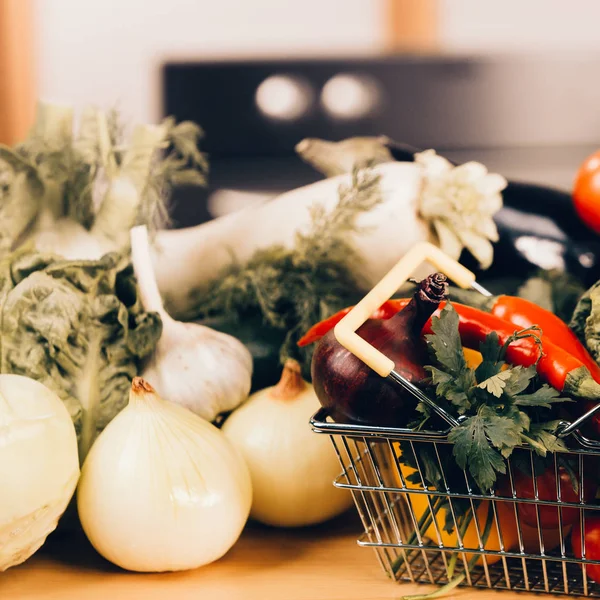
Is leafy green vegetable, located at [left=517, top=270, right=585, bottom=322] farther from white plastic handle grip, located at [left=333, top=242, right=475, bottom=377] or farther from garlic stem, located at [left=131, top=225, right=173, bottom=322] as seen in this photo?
garlic stem, located at [left=131, top=225, right=173, bottom=322]

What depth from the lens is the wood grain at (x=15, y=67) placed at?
181cm

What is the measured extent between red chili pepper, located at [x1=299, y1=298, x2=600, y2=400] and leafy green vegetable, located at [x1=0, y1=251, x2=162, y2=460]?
0.18 metres

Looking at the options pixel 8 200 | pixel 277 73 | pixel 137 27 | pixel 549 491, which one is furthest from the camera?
pixel 137 27

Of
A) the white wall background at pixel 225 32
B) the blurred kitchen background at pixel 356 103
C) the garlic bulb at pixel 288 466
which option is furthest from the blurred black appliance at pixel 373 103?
the garlic bulb at pixel 288 466

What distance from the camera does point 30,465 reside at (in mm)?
512

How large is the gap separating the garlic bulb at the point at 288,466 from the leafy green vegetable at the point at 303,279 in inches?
4.3

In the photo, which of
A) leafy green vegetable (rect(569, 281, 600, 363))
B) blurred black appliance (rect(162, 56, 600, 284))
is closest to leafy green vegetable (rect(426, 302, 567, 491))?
leafy green vegetable (rect(569, 281, 600, 363))

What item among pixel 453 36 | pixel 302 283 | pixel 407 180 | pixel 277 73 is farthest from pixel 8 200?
pixel 453 36

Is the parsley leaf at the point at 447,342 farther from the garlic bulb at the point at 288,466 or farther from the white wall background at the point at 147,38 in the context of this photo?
the white wall background at the point at 147,38

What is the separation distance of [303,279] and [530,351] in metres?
0.30

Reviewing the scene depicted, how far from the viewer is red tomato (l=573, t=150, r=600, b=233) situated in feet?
2.68

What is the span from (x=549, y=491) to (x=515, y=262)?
1.17ft

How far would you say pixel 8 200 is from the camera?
0.77 meters

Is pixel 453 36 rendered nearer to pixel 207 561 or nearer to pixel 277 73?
pixel 277 73
